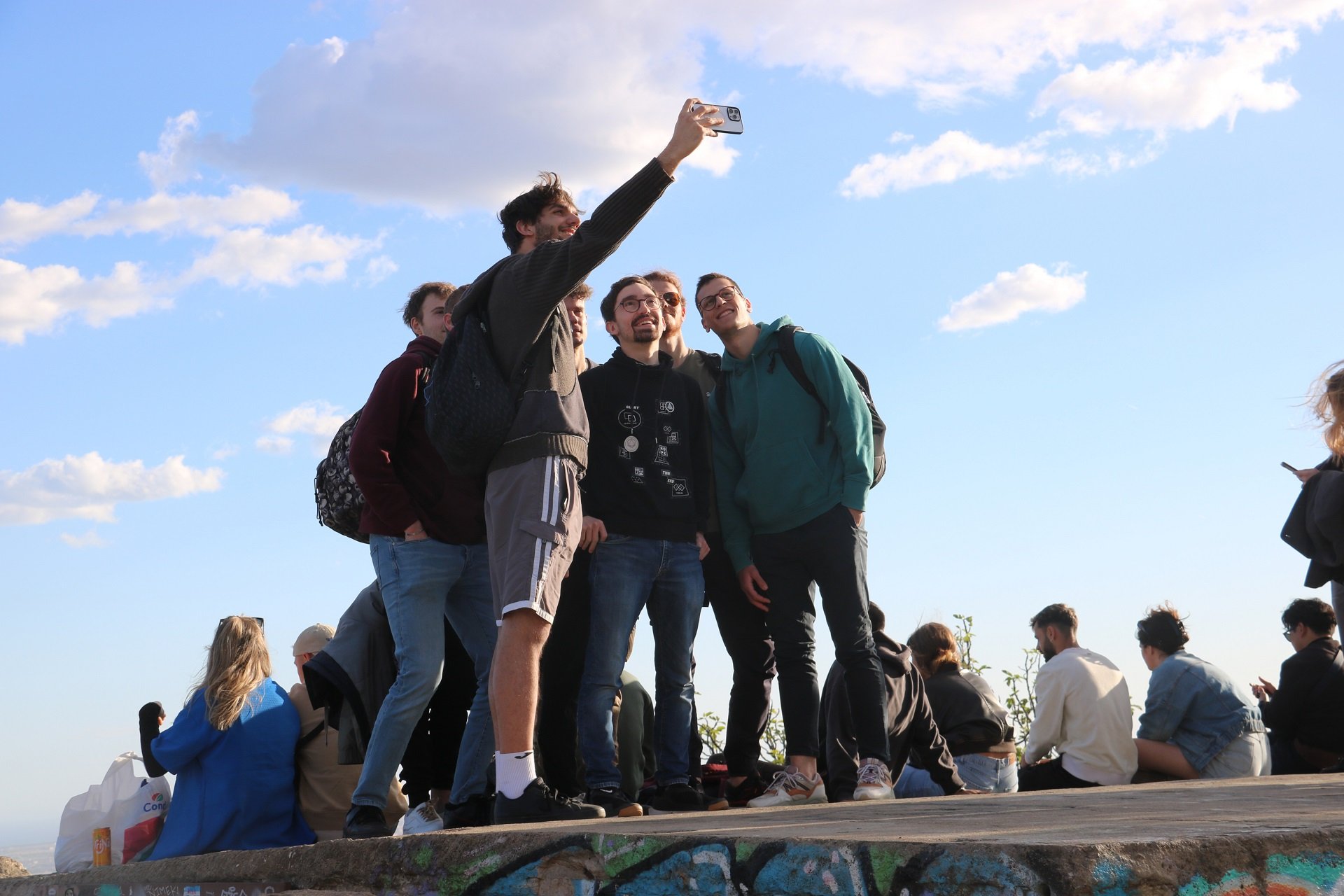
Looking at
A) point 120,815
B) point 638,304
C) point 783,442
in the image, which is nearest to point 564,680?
Result: point 783,442

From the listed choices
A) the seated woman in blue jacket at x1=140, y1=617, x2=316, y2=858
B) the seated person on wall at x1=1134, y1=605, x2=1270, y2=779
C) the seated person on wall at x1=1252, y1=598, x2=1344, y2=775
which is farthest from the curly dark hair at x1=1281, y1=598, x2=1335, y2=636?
the seated woman in blue jacket at x1=140, y1=617, x2=316, y2=858

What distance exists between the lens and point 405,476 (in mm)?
4230

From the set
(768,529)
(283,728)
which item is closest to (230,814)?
(283,728)

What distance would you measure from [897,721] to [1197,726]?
1879 mm

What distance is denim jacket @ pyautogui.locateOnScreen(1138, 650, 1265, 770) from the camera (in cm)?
611

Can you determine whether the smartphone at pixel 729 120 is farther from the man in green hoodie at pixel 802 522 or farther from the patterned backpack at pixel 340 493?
the patterned backpack at pixel 340 493

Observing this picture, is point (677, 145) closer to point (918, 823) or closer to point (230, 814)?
point (918, 823)

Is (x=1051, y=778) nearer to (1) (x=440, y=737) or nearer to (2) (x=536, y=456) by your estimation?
(1) (x=440, y=737)

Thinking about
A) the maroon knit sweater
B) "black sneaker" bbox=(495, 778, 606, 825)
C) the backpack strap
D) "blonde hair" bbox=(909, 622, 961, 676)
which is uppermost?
the backpack strap

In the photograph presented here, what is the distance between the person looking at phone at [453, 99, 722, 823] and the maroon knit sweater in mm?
339

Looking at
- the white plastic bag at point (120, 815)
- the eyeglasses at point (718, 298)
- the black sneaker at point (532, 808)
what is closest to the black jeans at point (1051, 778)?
the eyeglasses at point (718, 298)

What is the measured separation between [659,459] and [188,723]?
7.04 feet

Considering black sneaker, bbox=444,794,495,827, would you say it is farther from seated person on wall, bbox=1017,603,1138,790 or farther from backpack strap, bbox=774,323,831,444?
seated person on wall, bbox=1017,603,1138,790

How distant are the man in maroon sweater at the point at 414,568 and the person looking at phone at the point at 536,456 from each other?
0.40 meters
